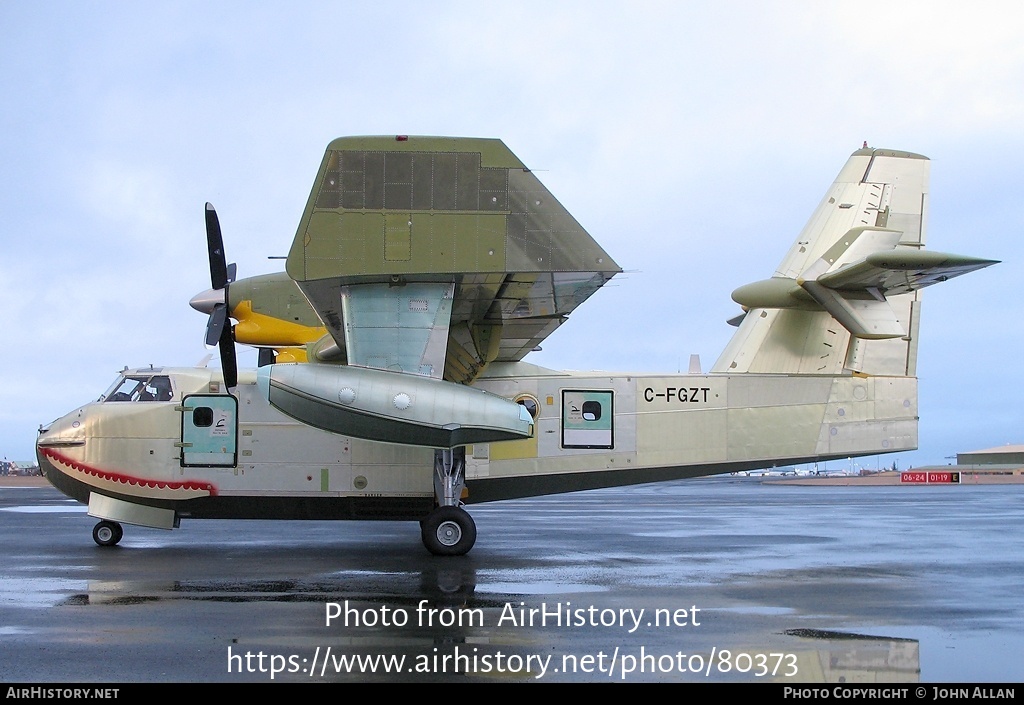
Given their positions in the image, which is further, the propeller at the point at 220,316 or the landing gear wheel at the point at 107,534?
the landing gear wheel at the point at 107,534

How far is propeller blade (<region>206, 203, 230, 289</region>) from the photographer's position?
13992 mm

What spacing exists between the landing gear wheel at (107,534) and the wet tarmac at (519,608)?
273 mm

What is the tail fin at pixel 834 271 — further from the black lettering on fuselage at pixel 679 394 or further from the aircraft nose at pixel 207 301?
the aircraft nose at pixel 207 301

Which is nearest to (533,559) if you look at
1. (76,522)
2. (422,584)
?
(422,584)

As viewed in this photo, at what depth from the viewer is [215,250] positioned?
14.7 m

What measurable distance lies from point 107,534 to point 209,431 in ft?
8.07

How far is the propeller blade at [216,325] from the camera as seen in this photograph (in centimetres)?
1454

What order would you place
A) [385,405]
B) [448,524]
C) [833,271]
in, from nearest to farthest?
[385,405] → [448,524] → [833,271]

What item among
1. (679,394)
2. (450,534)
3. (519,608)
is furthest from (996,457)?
(519,608)

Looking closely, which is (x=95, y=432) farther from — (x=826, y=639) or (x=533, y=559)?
(x=826, y=639)

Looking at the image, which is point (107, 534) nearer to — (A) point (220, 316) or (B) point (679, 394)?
(A) point (220, 316)

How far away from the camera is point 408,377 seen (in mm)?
11844

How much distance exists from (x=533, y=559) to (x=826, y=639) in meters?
6.28

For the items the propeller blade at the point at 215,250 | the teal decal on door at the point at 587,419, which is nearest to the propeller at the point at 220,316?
Result: the propeller blade at the point at 215,250
